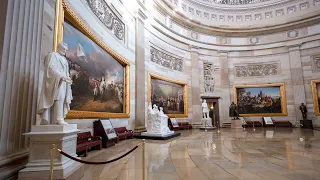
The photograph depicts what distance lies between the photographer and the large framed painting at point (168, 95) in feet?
48.3

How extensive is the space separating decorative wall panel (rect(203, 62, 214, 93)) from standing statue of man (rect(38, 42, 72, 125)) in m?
17.0

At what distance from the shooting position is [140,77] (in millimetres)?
12859

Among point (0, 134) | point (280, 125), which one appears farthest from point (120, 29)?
point (280, 125)

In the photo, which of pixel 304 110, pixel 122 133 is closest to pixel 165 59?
pixel 122 133

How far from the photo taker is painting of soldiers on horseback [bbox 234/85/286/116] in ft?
63.7

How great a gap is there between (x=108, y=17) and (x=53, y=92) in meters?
7.16

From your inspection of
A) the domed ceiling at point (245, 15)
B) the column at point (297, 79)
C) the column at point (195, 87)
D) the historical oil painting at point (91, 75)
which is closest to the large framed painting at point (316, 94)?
the column at point (297, 79)

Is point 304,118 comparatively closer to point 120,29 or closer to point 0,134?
point 120,29

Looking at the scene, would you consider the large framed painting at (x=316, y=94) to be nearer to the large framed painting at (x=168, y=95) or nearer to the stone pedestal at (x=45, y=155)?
the large framed painting at (x=168, y=95)

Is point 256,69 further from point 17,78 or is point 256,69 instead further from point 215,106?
point 17,78

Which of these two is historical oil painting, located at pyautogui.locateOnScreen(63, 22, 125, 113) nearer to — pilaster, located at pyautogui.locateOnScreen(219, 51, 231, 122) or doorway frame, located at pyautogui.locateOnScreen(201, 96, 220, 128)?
doorway frame, located at pyautogui.locateOnScreen(201, 96, 220, 128)

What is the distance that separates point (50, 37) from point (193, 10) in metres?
18.0

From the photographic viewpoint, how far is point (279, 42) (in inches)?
802

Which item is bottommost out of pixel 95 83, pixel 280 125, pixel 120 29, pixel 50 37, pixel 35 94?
pixel 280 125
